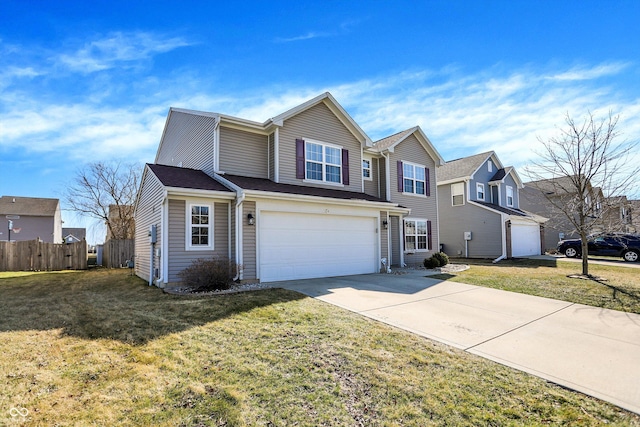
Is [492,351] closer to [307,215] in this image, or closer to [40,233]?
[307,215]

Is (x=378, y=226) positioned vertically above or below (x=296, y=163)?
below

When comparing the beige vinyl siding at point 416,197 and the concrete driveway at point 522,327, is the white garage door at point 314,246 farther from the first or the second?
the beige vinyl siding at point 416,197

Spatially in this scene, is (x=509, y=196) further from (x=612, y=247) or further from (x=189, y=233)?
(x=189, y=233)

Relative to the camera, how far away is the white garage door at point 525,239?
818 inches

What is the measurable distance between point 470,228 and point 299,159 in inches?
552

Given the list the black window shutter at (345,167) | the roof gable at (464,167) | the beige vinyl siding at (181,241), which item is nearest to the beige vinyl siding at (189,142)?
the beige vinyl siding at (181,241)

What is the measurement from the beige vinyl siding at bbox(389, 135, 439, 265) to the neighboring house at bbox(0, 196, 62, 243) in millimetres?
37057

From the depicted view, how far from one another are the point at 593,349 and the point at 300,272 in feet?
25.5

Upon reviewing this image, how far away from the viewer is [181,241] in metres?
9.86

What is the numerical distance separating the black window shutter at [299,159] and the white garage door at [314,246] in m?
2.27

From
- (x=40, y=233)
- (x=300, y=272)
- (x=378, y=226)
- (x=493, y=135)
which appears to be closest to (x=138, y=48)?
(x=300, y=272)

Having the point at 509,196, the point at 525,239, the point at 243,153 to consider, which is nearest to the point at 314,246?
the point at 243,153

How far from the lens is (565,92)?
11898 millimetres

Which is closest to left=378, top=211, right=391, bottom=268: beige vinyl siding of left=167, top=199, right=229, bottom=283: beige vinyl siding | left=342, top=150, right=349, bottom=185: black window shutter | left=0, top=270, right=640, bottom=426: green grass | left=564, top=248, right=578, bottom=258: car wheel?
left=342, top=150, right=349, bottom=185: black window shutter
